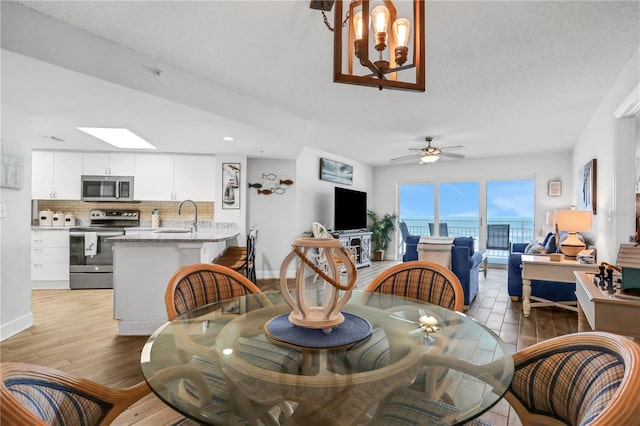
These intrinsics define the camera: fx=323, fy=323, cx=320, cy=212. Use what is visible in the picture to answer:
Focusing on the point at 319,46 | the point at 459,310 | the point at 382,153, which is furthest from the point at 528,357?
the point at 382,153

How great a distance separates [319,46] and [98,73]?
1.70 metres

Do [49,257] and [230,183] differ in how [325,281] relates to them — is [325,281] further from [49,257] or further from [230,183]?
[49,257]

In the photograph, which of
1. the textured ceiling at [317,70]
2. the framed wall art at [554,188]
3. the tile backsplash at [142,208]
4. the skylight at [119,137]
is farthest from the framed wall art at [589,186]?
the skylight at [119,137]

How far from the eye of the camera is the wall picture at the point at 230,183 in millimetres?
5422

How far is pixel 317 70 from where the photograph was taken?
114 inches

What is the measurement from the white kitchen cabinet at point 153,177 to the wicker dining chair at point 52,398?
4969 millimetres

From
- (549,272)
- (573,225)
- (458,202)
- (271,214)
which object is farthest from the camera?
(458,202)

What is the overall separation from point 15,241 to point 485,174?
7958 mm

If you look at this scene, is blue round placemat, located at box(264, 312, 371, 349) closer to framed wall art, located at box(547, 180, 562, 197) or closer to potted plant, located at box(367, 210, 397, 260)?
potted plant, located at box(367, 210, 397, 260)

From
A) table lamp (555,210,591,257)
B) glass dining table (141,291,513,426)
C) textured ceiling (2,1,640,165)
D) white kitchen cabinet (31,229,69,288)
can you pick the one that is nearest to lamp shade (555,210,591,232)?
table lamp (555,210,591,257)

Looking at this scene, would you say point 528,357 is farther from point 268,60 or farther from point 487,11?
point 268,60

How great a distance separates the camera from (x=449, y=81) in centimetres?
312

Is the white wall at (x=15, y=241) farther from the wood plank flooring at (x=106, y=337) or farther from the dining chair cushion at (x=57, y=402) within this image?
the dining chair cushion at (x=57, y=402)

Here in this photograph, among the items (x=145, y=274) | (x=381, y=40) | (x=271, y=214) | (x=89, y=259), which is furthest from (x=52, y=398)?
(x=271, y=214)
